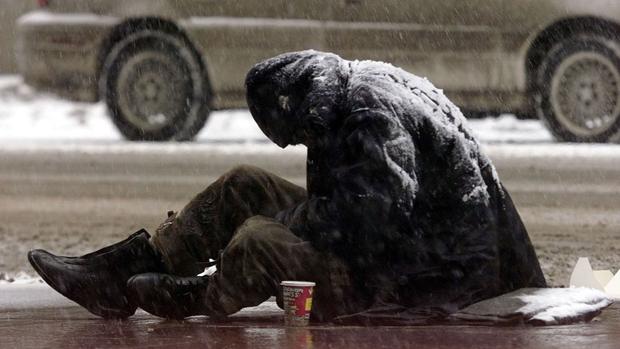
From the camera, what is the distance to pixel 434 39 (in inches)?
412

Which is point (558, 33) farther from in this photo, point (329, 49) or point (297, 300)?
point (297, 300)

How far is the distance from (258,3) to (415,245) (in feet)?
20.2

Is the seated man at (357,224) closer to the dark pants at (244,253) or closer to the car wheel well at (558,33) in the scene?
the dark pants at (244,253)

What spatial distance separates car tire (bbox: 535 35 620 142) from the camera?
10469 mm

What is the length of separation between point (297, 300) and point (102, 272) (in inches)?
29.9

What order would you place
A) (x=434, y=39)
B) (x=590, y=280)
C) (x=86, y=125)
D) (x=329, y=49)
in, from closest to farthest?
(x=590, y=280), (x=434, y=39), (x=329, y=49), (x=86, y=125)

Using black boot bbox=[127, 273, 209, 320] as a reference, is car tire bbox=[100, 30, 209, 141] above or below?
above

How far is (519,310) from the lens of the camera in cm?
487

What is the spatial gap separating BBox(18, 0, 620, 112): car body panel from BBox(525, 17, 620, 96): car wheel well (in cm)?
5

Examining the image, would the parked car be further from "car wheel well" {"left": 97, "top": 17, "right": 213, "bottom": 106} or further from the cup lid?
the cup lid

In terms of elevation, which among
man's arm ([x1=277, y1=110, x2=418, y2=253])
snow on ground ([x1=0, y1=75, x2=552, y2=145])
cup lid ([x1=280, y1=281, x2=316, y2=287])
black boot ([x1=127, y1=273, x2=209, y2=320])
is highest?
man's arm ([x1=277, y1=110, x2=418, y2=253])

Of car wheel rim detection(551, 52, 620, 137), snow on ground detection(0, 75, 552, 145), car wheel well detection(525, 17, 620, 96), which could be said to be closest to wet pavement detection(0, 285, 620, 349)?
car wheel rim detection(551, 52, 620, 137)

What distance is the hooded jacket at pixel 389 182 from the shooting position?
4.65m

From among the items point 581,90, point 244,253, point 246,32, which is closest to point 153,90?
point 246,32
